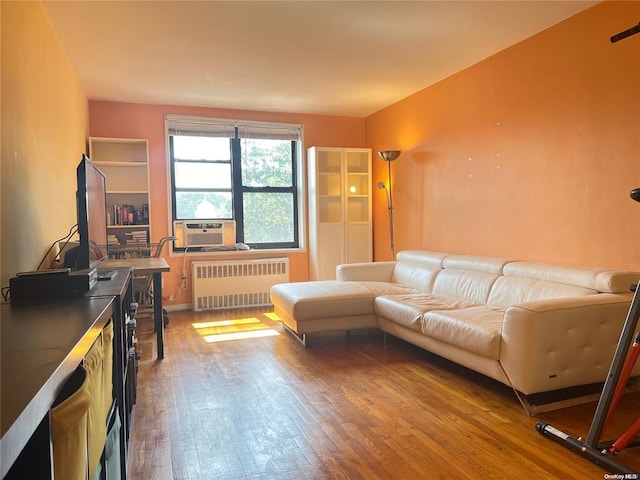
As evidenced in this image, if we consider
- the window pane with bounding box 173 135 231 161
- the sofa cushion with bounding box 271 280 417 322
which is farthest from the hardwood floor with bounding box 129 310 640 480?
the window pane with bounding box 173 135 231 161

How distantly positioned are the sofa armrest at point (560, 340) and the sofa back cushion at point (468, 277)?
0.94 m

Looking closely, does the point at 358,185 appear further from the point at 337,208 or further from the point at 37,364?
the point at 37,364

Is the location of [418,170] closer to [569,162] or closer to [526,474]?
[569,162]

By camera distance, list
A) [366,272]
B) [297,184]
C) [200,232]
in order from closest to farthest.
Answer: [366,272] → [200,232] → [297,184]

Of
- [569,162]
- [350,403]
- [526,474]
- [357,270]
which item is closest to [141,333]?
[357,270]

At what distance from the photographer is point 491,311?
3.06 m

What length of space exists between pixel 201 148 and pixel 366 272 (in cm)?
256

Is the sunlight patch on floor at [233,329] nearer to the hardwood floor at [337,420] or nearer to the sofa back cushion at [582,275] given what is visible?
the hardwood floor at [337,420]

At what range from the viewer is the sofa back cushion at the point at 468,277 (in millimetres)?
3457

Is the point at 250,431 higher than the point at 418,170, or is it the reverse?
the point at 418,170

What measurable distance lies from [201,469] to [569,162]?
9.90 ft

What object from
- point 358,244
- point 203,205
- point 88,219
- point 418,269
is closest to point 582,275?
point 418,269

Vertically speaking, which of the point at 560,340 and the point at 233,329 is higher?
the point at 560,340

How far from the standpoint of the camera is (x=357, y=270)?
458 cm
